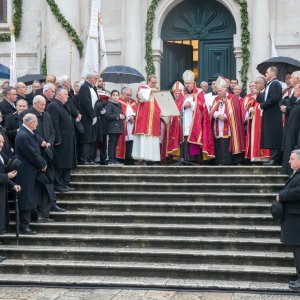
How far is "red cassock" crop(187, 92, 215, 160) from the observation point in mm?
14344

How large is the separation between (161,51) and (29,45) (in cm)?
380

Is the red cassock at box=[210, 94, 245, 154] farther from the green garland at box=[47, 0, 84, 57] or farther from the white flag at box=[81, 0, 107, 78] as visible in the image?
the green garland at box=[47, 0, 84, 57]

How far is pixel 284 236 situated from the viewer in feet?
30.5

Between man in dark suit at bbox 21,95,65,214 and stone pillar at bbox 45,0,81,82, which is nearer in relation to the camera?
man in dark suit at bbox 21,95,65,214

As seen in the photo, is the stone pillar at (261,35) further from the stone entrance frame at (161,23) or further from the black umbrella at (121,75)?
the black umbrella at (121,75)

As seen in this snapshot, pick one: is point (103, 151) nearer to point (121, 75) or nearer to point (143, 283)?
point (121, 75)

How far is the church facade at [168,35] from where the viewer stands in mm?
19203

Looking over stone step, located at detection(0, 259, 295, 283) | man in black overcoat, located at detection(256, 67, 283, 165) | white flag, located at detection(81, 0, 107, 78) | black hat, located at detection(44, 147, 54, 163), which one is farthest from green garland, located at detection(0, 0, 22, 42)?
stone step, located at detection(0, 259, 295, 283)

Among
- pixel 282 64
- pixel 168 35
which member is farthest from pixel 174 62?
pixel 282 64

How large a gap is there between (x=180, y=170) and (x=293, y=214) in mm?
4038

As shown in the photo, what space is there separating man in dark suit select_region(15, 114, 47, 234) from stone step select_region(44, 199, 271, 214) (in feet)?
3.26

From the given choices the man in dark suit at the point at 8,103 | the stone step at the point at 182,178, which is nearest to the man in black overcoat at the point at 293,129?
the stone step at the point at 182,178

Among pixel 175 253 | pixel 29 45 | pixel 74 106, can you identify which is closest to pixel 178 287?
pixel 175 253

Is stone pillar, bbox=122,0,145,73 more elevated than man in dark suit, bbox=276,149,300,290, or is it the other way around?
stone pillar, bbox=122,0,145,73
